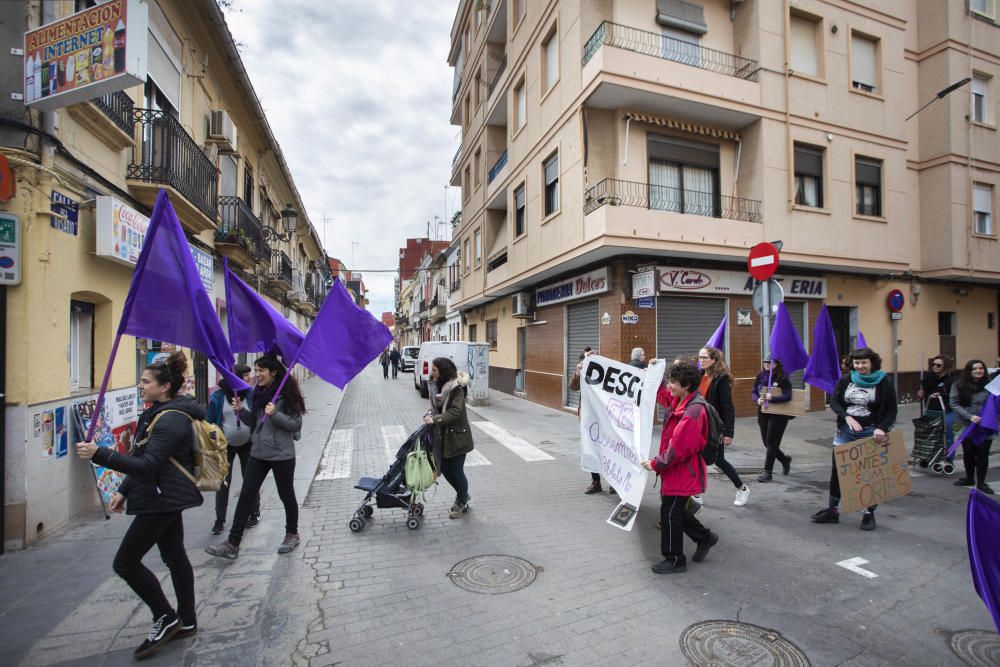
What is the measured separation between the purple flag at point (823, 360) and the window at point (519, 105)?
1101cm

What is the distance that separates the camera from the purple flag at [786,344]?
735 cm

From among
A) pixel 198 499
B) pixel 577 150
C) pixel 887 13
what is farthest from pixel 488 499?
pixel 887 13

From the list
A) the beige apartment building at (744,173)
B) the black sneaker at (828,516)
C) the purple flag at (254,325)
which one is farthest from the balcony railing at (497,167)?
the black sneaker at (828,516)

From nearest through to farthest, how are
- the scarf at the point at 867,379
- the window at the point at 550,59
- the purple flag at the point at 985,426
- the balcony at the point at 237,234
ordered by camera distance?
the scarf at the point at 867,379 < the purple flag at the point at 985,426 < the balcony at the point at 237,234 < the window at the point at 550,59

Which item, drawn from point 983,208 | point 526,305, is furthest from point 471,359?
point 983,208

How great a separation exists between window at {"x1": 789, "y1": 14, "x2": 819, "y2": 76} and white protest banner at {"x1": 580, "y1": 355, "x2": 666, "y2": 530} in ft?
Answer: 38.9

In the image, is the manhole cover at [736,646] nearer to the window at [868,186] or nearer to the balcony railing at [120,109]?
the balcony railing at [120,109]

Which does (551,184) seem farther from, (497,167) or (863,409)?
(863,409)

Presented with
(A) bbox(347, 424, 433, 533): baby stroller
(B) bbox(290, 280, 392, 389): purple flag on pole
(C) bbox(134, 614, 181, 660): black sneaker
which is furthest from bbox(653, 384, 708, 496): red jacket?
(C) bbox(134, 614, 181, 660): black sneaker

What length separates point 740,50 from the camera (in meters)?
12.3

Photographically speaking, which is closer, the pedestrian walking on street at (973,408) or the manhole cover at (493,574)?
the manhole cover at (493,574)

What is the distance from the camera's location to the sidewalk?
3.02m

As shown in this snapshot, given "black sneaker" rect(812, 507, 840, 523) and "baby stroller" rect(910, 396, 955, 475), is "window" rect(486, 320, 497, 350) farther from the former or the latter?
"black sneaker" rect(812, 507, 840, 523)

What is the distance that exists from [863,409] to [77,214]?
860 centimetres
